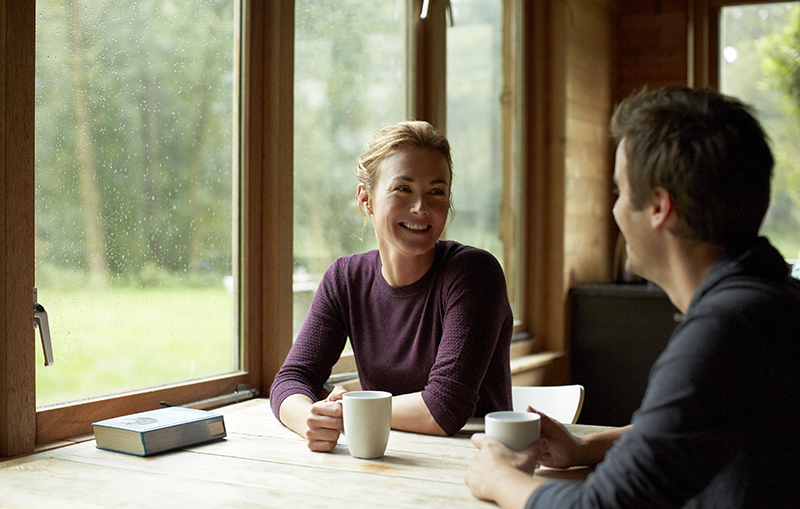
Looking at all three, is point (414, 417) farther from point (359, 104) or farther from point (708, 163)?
point (359, 104)

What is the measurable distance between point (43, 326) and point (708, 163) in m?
1.28

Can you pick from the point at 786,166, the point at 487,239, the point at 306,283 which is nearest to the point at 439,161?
the point at 306,283

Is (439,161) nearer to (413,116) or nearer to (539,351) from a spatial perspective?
(413,116)

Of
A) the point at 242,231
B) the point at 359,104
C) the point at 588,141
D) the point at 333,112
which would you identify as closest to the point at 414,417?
the point at 242,231

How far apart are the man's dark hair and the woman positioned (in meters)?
0.74

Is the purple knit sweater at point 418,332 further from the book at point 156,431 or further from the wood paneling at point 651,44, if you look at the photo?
the wood paneling at point 651,44

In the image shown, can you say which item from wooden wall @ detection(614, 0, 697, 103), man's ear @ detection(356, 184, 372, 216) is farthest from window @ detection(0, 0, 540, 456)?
wooden wall @ detection(614, 0, 697, 103)

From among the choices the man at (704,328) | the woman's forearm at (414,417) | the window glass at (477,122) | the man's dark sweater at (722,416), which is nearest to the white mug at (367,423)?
the woman's forearm at (414,417)

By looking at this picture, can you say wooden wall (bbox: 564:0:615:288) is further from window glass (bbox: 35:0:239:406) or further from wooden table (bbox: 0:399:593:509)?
wooden table (bbox: 0:399:593:509)

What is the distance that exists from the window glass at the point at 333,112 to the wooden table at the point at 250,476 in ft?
2.93

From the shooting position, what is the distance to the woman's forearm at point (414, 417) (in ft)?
5.00

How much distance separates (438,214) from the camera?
1.84 metres

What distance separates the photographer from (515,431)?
1163 millimetres

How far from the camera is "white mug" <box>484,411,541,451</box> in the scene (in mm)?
1163
